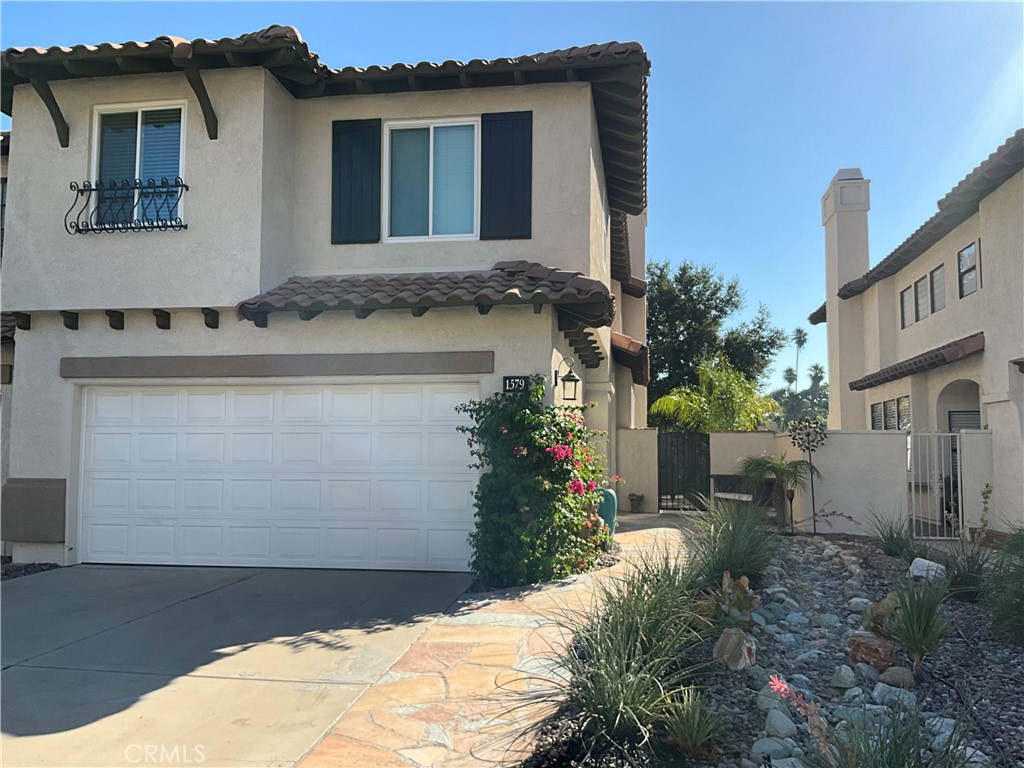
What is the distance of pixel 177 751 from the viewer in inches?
172

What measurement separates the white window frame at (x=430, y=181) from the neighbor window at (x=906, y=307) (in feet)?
44.6

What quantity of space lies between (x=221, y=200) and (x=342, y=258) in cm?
176

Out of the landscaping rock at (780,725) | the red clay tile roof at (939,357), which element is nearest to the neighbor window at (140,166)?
the landscaping rock at (780,725)

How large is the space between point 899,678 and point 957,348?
424 inches

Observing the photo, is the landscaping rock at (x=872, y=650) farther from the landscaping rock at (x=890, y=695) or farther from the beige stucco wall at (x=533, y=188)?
the beige stucco wall at (x=533, y=188)

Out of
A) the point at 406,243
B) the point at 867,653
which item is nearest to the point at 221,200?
the point at 406,243

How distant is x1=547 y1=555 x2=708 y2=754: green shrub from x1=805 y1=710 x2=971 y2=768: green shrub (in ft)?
3.21

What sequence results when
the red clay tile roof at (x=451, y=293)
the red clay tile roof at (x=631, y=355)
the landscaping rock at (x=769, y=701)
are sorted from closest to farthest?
the landscaping rock at (x=769, y=701)
the red clay tile roof at (x=451, y=293)
the red clay tile roof at (x=631, y=355)

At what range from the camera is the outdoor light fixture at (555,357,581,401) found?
31.8 feet

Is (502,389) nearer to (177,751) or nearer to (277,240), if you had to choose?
(277,240)

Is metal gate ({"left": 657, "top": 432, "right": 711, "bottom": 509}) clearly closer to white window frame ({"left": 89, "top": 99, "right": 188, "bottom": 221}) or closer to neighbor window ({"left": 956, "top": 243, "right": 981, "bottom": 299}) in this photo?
neighbor window ({"left": 956, "top": 243, "right": 981, "bottom": 299})

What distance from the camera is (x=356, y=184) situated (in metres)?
10.4

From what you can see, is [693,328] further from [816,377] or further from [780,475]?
[816,377]

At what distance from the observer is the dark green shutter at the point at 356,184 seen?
10.3 meters
